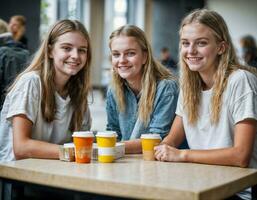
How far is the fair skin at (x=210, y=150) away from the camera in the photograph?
2035 millimetres

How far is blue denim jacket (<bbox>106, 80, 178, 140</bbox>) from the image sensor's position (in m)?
2.55

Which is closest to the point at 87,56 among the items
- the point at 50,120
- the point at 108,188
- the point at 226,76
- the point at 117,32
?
the point at 117,32

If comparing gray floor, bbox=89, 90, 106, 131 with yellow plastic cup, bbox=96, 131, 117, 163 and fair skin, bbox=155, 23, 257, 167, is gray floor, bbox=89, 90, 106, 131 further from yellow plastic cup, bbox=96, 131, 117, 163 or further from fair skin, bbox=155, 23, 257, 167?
yellow plastic cup, bbox=96, 131, 117, 163

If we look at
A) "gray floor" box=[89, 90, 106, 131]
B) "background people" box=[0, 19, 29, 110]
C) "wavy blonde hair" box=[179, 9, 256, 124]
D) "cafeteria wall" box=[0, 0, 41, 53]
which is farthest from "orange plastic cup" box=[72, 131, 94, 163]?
"cafeteria wall" box=[0, 0, 41, 53]

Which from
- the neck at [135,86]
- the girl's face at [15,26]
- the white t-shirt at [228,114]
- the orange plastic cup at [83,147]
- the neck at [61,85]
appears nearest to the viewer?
the orange plastic cup at [83,147]

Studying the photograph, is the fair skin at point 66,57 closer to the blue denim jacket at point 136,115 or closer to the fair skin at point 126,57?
the fair skin at point 126,57

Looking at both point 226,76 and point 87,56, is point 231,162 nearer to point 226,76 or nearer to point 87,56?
point 226,76

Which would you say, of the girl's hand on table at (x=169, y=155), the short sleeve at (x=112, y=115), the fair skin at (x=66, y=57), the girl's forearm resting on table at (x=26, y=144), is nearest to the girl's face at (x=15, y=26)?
the short sleeve at (x=112, y=115)

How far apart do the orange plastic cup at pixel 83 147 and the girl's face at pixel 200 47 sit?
56 centimetres

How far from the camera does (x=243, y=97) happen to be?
2.15 metres

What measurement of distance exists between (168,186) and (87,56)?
1149mm

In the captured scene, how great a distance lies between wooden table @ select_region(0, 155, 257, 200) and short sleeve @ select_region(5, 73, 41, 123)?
28 cm

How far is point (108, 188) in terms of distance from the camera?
1.67 metres

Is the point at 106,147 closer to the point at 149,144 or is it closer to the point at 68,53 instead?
the point at 149,144
